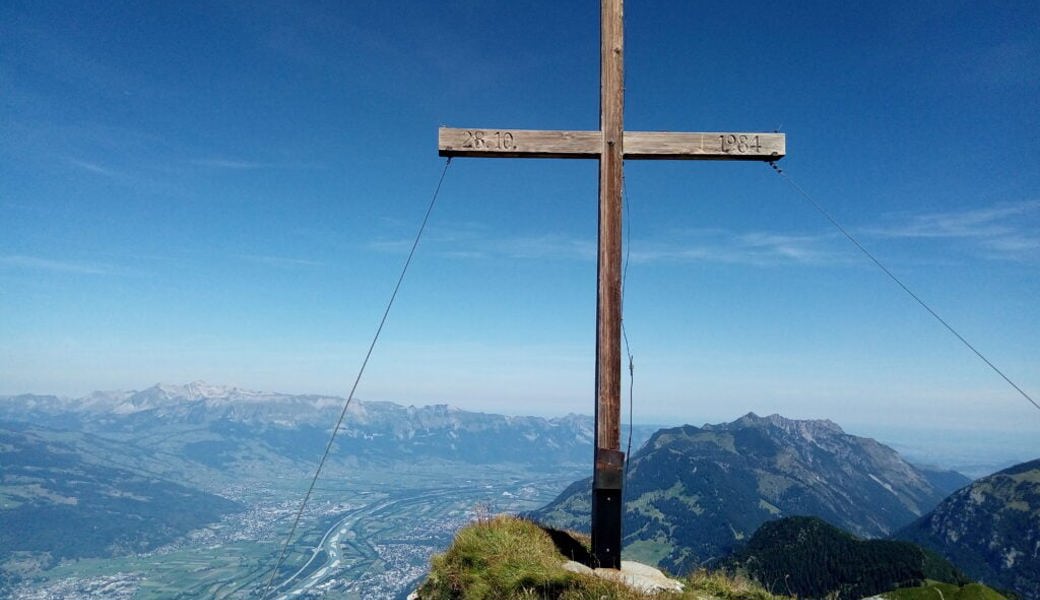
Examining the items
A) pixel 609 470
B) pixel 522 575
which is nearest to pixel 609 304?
pixel 609 470

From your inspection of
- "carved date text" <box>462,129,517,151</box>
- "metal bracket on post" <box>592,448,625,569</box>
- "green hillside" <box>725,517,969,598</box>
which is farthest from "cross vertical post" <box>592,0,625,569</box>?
"green hillside" <box>725,517,969,598</box>

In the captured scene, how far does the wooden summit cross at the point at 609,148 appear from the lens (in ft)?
28.3

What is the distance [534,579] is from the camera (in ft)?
23.3

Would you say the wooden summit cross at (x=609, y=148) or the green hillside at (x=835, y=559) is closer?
the wooden summit cross at (x=609, y=148)

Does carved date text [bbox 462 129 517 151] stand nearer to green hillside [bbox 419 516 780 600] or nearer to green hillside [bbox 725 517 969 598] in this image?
green hillside [bbox 419 516 780 600]

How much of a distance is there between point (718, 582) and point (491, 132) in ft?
26.0

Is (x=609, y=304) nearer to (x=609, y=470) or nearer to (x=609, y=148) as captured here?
(x=609, y=470)

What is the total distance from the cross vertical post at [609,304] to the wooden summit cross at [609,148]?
2cm

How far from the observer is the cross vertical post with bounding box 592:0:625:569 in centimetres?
827

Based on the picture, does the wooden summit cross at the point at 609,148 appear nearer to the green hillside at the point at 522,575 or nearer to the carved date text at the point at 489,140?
the carved date text at the point at 489,140

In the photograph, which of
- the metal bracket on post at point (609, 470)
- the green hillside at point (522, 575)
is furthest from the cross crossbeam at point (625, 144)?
the green hillside at point (522, 575)

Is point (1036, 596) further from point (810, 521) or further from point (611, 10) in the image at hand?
point (611, 10)

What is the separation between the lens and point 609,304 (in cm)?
867

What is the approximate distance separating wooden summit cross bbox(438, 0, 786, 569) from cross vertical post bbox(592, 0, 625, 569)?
2 centimetres
